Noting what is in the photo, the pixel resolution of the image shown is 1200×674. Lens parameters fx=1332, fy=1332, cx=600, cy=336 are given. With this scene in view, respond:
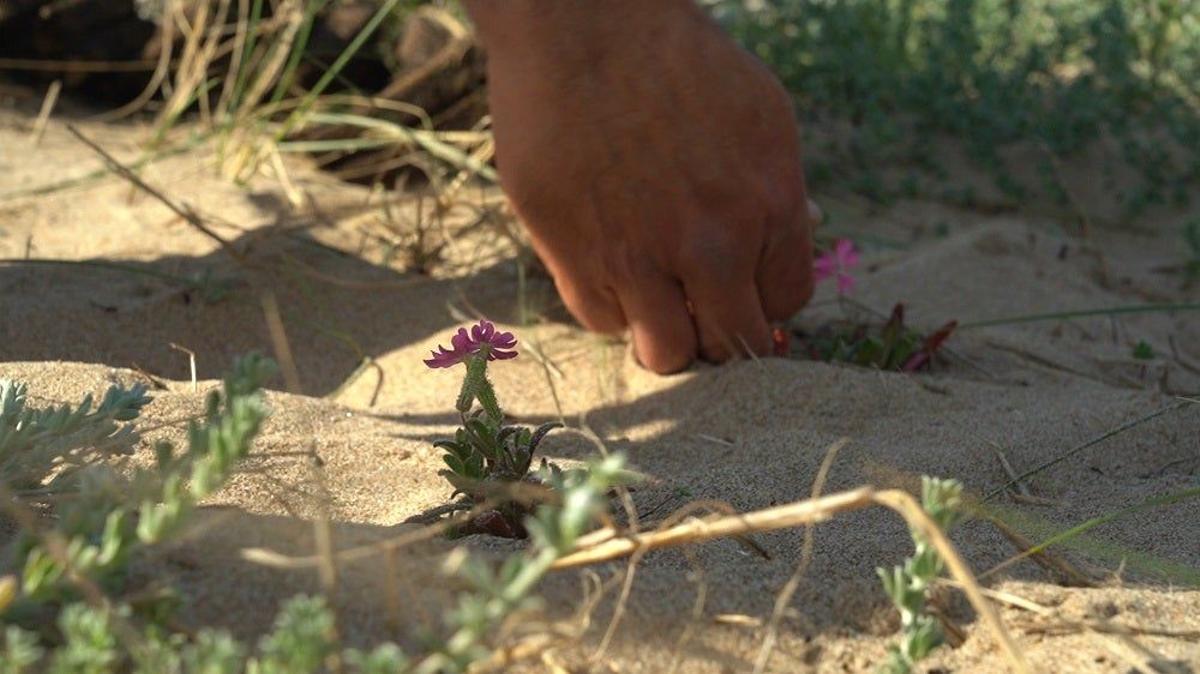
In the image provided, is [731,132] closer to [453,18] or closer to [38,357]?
[38,357]

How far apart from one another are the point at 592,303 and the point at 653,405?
251mm

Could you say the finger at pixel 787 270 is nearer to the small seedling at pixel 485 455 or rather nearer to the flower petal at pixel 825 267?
the flower petal at pixel 825 267

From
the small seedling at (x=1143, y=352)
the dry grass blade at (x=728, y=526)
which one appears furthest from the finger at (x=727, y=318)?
the dry grass blade at (x=728, y=526)

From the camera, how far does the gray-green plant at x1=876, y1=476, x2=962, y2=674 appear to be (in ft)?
4.33

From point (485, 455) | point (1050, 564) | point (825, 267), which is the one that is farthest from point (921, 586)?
point (825, 267)

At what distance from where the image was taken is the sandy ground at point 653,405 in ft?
4.75

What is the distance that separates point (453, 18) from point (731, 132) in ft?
7.07

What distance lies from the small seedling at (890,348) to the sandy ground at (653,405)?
0.07 metres

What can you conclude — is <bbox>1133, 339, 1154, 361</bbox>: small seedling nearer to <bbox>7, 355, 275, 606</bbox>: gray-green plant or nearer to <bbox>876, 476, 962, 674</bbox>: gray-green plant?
<bbox>876, 476, 962, 674</bbox>: gray-green plant

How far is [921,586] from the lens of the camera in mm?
1347

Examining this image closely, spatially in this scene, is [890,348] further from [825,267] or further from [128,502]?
[128,502]

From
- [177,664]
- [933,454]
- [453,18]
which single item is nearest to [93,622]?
[177,664]

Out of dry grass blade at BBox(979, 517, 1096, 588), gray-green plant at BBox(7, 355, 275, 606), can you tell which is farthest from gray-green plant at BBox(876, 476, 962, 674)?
gray-green plant at BBox(7, 355, 275, 606)

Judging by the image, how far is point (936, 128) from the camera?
5.10 metres
